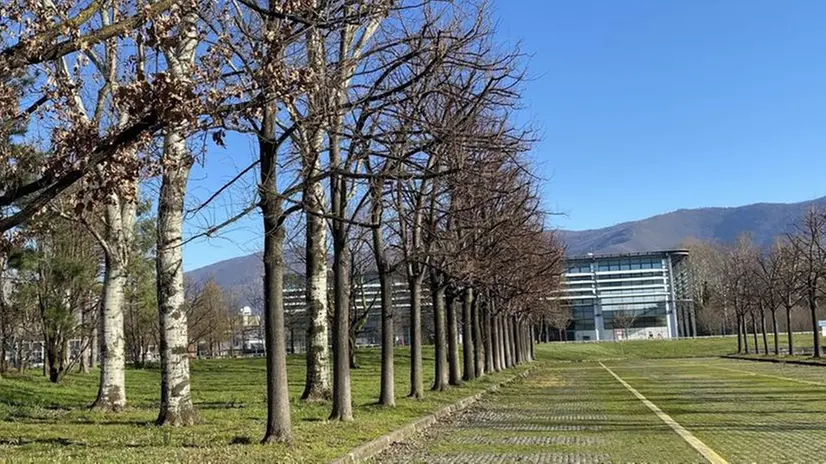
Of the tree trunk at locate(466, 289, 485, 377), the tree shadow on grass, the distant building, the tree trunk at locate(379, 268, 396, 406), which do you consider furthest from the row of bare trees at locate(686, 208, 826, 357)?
the tree shadow on grass

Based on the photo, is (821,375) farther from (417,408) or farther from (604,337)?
(604,337)

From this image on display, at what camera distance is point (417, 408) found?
17.6 meters

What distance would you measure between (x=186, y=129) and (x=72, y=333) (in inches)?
960

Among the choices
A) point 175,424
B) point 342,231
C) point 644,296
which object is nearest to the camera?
point 175,424

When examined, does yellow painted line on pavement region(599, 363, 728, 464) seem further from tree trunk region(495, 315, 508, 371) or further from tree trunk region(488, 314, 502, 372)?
tree trunk region(495, 315, 508, 371)

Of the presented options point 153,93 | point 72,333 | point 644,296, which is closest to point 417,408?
point 153,93

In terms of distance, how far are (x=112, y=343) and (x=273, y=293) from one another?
7.67 metres

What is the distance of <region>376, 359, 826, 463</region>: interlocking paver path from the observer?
11086 millimetres

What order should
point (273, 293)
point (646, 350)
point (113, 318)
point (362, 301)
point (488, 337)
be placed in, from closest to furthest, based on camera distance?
point (273, 293)
point (113, 318)
point (488, 337)
point (362, 301)
point (646, 350)

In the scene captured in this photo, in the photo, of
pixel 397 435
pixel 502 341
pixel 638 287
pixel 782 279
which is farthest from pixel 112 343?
pixel 638 287

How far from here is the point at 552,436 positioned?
44.5ft

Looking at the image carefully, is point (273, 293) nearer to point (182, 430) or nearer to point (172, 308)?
point (182, 430)

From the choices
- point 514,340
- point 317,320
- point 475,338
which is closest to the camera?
point 317,320

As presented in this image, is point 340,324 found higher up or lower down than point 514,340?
higher up
